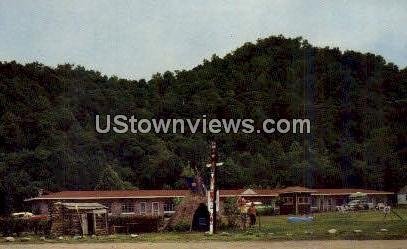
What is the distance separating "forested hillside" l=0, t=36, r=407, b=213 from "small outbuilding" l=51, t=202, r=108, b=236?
3502 centimetres

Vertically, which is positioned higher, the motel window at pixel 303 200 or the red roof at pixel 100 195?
the red roof at pixel 100 195

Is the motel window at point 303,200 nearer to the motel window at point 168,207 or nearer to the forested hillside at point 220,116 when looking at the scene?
the motel window at point 168,207

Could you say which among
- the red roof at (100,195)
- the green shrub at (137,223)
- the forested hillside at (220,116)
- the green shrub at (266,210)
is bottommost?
the green shrub at (266,210)

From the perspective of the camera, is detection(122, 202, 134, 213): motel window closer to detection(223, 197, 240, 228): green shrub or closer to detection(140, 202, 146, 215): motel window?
detection(140, 202, 146, 215): motel window

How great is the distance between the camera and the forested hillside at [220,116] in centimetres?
8012

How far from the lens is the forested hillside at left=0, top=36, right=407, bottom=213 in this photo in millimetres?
80125

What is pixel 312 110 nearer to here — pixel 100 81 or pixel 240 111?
pixel 240 111

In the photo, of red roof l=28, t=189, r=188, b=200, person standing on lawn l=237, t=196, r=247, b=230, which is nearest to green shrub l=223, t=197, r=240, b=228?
person standing on lawn l=237, t=196, r=247, b=230

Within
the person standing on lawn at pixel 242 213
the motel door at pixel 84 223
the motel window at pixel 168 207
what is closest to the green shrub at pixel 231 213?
the person standing on lawn at pixel 242 213

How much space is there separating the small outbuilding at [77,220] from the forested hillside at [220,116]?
1379 inches

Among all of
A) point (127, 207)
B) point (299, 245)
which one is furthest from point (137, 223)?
point (127, 207)

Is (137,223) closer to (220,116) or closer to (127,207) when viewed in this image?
(127,207)

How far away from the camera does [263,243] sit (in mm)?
25906

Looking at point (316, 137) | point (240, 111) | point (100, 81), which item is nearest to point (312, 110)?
point (316, 137)
